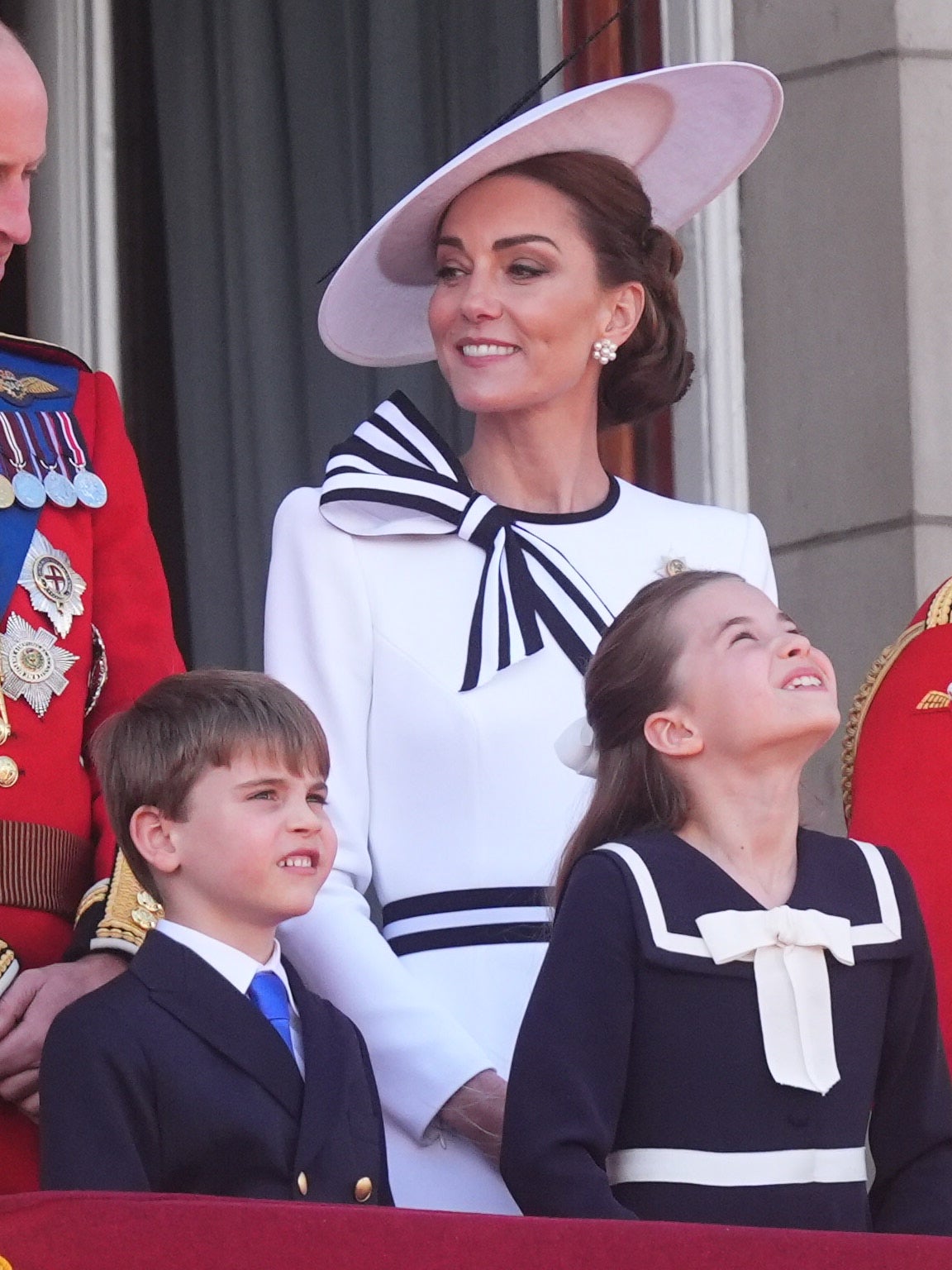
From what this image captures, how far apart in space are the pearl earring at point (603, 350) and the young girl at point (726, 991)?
26.5 inches

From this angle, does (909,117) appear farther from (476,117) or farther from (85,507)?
(85,507)

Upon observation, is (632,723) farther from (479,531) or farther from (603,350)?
(603,350)

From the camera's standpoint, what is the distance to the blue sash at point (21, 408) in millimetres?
2949

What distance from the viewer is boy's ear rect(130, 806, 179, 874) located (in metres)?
2.69

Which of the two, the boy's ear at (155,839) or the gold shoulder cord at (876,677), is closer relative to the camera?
the boy's ear at (155,839)

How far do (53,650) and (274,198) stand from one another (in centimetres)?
211

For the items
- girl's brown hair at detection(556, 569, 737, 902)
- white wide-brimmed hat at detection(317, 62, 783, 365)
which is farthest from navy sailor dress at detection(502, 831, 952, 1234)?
white wide-brimmed hat at detection(317, 62, 783, 365)

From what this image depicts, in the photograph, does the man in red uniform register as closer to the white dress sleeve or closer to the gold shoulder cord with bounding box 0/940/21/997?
the gold shoulder cord with bounding box 0/940/21/997

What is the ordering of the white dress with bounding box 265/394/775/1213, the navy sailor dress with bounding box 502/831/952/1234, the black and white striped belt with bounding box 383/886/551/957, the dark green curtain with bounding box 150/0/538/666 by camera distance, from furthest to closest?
the dark green curtain with bounding box 150/0/538/666
the black and white striped belt with bounding box 383/886/551/957
the white dress with bounding box 265/394/775/1213
the navy sailor dress with bounding box 502/831/952/1234

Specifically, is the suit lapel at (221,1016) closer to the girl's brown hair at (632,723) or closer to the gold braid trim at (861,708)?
the girl's brown hair at (632,723)

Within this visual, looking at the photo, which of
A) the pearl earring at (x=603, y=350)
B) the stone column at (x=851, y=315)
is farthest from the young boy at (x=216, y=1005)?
the stone column at (x=851, y=315)

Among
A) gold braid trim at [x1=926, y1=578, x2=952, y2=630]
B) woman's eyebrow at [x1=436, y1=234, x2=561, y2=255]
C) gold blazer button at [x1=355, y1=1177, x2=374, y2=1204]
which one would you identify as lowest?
gold blazer button at [x1=355, y1=1177, x2=374, y2=1204]

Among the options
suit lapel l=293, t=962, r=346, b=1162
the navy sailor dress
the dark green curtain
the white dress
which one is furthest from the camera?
the dark green curtain

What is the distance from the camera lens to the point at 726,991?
2.50 metres
